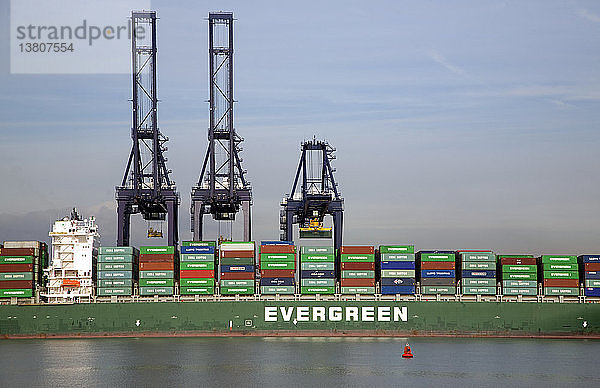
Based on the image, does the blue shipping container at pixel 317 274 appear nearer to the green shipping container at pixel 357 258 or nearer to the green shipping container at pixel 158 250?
the green shipping container at pixel 357 258

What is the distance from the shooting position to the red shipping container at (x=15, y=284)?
258 ft

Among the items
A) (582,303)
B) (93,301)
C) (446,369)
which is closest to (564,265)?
(582,303)

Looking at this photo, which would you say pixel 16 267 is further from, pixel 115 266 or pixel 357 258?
pixel 357 258

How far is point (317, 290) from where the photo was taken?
8044 cm

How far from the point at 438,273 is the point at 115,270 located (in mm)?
29172

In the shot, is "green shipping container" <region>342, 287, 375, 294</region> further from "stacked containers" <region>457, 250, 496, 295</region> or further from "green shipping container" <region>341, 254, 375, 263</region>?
"stacked containers" <region>457, 250, 496, 295</region>

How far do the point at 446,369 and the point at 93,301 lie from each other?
36217mm

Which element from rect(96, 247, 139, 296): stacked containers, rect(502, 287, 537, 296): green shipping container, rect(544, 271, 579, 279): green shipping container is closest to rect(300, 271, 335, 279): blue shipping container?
rect(96, 247, 139, 296): stacked containers

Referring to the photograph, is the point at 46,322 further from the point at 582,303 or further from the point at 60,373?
the point at 582,303

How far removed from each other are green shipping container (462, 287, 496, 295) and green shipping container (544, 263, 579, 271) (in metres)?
5.27

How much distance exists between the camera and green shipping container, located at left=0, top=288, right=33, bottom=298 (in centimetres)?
7844

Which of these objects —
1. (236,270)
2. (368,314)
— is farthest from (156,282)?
(368,314)

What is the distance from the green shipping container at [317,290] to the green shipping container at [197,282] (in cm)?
820

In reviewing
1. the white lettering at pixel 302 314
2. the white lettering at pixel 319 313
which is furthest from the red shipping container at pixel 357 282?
the white lettering at pixel 302 314
